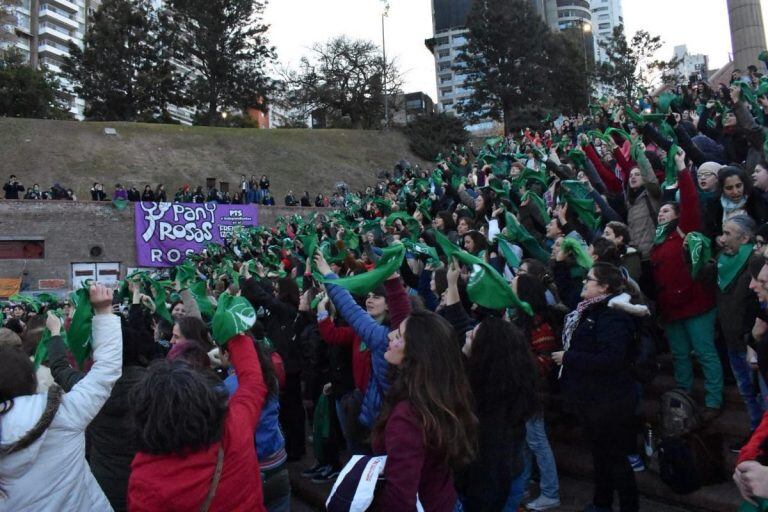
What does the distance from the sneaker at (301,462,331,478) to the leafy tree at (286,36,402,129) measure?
40.3 metres

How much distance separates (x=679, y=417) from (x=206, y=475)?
2833 mm

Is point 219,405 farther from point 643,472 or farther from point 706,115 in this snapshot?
point 706,115

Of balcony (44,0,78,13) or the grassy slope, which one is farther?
balcony (44,0,78,13)

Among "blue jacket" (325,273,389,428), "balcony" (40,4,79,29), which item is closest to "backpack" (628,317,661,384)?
"blue jacket" (325,273,389,428)

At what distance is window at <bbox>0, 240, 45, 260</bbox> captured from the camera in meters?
22.1

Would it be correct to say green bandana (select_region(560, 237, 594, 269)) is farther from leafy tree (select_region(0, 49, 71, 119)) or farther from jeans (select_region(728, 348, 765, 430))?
leafy tree (select_region(0, 49, 71, 119))

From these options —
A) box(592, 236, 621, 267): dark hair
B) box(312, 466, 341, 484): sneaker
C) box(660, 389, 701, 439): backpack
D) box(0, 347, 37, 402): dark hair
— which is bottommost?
box(312, 466, 341, 484): sneaker

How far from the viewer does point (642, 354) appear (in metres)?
3.41

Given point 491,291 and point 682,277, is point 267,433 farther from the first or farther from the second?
point 682,277

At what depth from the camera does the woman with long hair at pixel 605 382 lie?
3225 millimetres

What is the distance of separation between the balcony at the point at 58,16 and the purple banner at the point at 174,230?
196ft

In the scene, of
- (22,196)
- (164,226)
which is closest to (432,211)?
(164,226)

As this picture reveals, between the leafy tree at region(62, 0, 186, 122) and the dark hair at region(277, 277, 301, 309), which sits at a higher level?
the leafy tree at region(62, 0, 186, 122)

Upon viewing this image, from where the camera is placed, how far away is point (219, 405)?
2016mm
